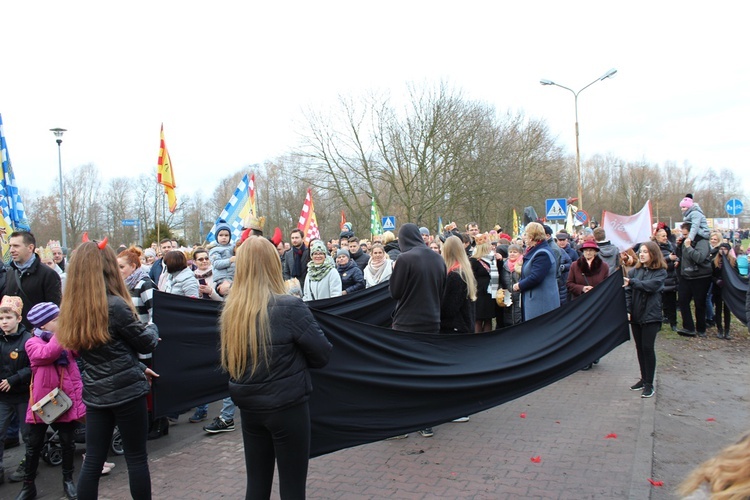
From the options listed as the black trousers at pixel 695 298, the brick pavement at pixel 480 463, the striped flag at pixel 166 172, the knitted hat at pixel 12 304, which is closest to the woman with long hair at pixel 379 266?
the brick pavement at pixel 480 463

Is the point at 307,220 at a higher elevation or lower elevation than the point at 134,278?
higher

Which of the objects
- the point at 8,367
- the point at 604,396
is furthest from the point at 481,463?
the point at 8,367

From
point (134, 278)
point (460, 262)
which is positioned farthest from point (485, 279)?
point (134, 278)

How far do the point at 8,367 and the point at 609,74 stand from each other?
32.3 metres

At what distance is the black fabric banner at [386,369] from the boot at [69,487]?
3.01 ft

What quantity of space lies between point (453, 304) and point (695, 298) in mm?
7698

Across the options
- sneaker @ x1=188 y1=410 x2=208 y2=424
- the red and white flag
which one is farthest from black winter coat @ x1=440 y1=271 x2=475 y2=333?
the red and white flag

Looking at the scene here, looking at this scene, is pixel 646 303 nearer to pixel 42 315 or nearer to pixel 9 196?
pixel 42 315

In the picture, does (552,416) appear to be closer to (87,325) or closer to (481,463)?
(481,463)

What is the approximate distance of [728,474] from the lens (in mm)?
1486

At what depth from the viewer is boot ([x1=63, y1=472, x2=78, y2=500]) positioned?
16.1 ft

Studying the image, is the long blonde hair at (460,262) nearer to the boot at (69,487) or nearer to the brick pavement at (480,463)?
the brick pavement at (480,463)

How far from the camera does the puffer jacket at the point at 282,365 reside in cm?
338

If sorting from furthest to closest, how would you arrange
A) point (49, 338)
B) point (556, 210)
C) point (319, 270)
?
point (556, 210)
point (319, 270)
point (49, 338)
